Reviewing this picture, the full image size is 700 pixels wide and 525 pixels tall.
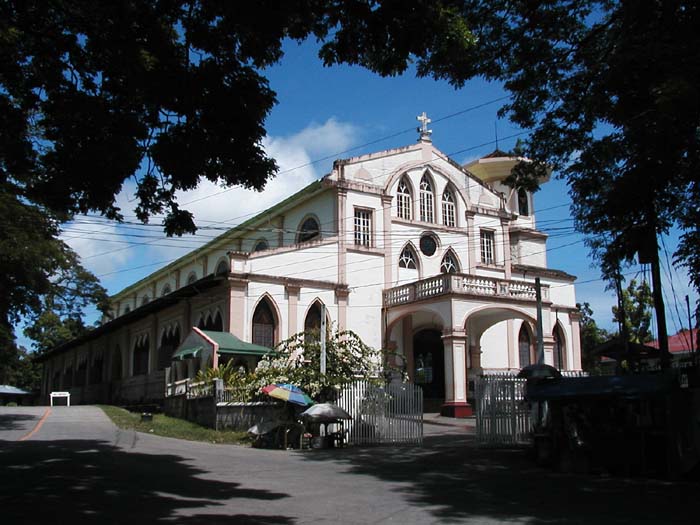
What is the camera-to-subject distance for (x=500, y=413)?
17.2m

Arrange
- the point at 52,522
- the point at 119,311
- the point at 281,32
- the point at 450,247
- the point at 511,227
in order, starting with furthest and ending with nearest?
1. the point at 119,311
2. the point at 511,227
3. the point at 450,247
4. the point at 281,32
5. the point at 52,522

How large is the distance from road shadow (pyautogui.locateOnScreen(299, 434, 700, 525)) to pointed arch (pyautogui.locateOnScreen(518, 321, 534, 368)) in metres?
16.5

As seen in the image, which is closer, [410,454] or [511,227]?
[410,454]

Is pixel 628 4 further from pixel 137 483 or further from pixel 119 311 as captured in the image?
→ pixel 119 311

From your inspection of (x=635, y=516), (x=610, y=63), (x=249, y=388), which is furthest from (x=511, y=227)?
(x=635, y=516)

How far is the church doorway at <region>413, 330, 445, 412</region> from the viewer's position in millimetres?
30234

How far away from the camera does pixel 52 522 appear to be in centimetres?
795

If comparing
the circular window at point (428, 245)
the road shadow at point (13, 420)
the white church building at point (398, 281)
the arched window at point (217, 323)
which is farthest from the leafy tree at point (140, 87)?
the circular window at point (428, 245)

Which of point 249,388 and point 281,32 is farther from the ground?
point 281,32

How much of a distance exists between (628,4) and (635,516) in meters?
7.54

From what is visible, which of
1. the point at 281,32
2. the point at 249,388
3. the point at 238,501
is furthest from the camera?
the point at 249,388

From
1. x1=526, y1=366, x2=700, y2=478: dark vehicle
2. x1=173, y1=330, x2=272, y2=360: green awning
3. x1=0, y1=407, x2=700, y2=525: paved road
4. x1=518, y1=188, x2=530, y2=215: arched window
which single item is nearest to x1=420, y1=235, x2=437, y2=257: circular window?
x1=518, y1=188, x2=530, y2=215: arched window

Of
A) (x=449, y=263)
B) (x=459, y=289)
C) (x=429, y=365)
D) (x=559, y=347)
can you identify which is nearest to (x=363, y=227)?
(x=449, y=263)

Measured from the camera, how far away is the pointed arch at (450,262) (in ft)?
104
